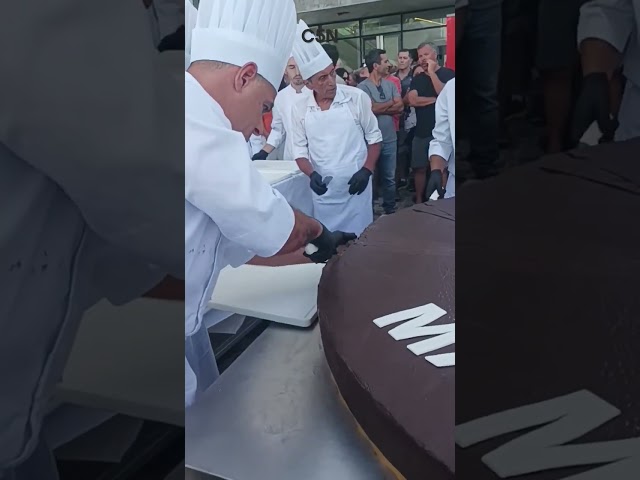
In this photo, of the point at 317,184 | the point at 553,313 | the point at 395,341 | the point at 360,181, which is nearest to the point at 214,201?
the point at 395,341

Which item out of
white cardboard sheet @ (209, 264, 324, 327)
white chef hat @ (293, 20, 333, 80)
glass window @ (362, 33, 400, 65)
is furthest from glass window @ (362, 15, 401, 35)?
white cardboard sheet @ (209, 264, 324, 327)

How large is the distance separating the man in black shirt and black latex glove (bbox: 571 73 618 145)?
111 cm

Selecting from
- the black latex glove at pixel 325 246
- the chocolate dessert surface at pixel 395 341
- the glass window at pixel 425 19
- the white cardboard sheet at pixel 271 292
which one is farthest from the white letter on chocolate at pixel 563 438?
the glass window at pixel 425 19

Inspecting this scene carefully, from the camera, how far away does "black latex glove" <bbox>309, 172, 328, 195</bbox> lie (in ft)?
4.86

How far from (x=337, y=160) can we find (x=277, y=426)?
88 cm

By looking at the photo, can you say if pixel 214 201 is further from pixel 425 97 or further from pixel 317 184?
pixel 425 97

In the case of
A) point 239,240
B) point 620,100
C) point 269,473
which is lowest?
point 269,473

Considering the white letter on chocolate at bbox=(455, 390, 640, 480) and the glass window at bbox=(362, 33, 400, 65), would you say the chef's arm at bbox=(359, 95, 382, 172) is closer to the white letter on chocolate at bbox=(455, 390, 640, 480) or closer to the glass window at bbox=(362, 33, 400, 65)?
the glass window at bbox=(362, 33, 400, 65)

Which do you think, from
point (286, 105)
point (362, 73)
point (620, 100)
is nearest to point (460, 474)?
point (620, 100)

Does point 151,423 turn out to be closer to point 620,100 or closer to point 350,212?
point 620,100

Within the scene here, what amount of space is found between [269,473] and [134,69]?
2.11 feet

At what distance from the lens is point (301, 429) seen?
81 centimetres

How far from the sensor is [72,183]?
0.94 ft

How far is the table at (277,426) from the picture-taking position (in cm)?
73
